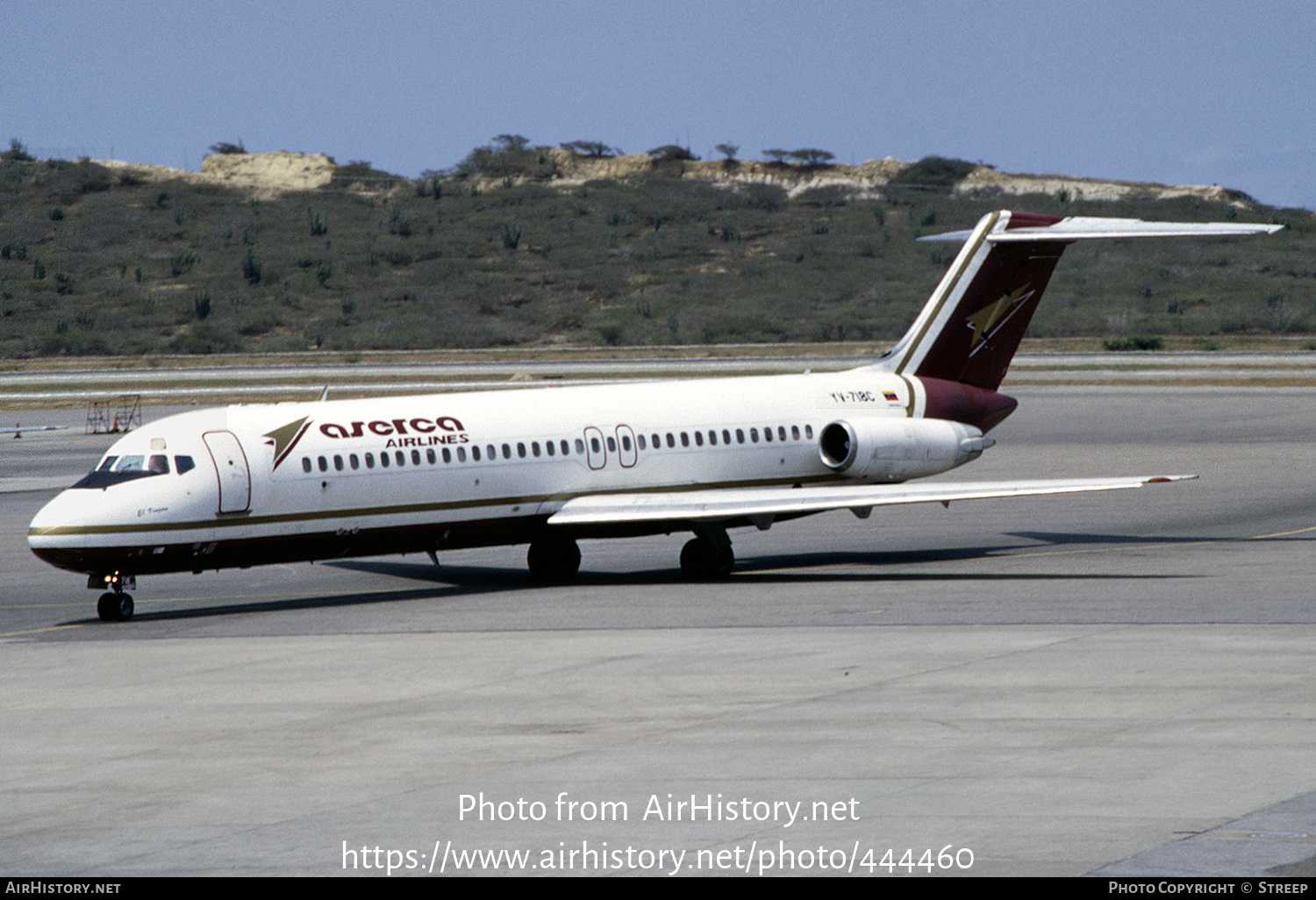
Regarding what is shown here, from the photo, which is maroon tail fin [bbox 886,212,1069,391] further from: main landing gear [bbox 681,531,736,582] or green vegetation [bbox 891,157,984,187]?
green vegetation [bbox 891,157,984,187]

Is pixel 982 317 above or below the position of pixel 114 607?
above

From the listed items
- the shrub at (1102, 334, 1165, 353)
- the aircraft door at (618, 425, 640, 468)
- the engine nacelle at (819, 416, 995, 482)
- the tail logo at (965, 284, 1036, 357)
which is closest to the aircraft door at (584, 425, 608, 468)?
the aircraft door at (618, 425, 640, 468)

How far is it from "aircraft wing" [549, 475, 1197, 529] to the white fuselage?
2.40 feet

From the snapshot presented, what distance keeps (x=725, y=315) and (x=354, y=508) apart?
8566cm

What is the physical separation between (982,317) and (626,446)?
8385 millimetres

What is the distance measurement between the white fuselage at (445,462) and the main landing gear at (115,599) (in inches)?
16.7

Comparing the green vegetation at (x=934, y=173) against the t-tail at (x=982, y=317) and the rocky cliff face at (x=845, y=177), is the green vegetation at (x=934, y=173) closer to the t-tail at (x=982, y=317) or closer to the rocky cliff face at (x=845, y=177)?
the rocky cliff face at (x=845, y=177)

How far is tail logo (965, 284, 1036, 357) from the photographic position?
3142 cm

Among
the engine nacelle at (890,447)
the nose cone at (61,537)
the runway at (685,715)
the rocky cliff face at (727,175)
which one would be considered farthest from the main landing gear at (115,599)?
the rocky cliff face at (727,175)

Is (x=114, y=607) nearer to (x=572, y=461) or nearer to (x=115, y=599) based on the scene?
(x=115, y=599)

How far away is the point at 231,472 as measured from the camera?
76.5ft

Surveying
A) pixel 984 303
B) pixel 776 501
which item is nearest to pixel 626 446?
pixel 776 501

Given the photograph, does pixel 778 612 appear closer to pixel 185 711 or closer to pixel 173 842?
pixel 185 711

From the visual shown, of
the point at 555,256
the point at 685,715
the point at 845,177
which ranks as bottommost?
the point at 685,715
